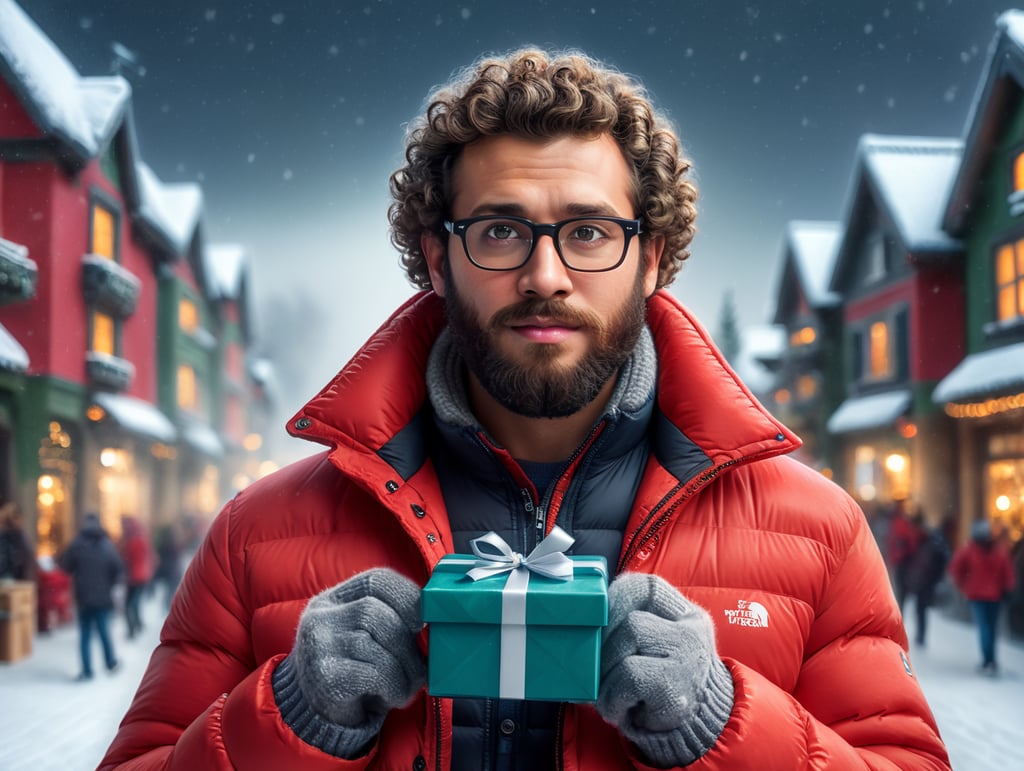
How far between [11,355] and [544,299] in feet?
12.6

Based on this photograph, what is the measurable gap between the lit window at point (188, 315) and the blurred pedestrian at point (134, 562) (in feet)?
5.48

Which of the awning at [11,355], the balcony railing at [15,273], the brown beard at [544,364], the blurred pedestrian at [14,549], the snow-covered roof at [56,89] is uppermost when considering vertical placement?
the snow-covered roof at [56,89]

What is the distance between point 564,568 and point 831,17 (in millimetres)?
6921

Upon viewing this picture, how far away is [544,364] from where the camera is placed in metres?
1.33

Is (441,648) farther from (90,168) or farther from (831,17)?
(831,17)

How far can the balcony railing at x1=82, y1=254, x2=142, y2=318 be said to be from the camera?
475 cm

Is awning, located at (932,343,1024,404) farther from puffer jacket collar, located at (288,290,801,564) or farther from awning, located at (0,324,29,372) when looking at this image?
awning, located at (0,324,29,372)

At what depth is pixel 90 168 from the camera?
16.2 ft

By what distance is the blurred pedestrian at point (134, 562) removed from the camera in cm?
558

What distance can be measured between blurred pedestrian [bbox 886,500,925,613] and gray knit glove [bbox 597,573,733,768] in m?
5.83

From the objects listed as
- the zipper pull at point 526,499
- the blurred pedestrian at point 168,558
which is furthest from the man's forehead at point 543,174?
Result: the blurred pedestrian at point 168,558

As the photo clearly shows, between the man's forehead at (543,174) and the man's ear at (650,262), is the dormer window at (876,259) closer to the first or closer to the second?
the man's ear at (650,262)

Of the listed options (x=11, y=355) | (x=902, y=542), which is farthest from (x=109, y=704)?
(x=902, y=542)

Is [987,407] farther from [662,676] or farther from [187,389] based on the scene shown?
[187,389]
